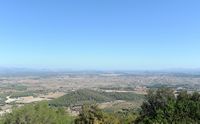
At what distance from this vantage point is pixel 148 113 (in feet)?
138

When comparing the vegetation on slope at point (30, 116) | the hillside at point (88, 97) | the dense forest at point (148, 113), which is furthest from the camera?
the hillside at point (88, 97)

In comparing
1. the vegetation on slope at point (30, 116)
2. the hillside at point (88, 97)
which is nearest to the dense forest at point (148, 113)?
the vegetation on slope at point (30, 116)

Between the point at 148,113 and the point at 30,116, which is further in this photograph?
the point at 148,113

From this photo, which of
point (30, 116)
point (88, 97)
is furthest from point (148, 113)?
point (88, 97)

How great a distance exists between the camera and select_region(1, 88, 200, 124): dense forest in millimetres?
33938

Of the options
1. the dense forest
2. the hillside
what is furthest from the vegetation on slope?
the hillside

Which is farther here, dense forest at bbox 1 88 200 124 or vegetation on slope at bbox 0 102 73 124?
vegetation on slope at bbox 0 102 73 124

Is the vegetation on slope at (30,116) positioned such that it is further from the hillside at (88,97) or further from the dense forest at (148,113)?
the hillside at (88,97)

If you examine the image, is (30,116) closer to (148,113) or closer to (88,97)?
(148,113)

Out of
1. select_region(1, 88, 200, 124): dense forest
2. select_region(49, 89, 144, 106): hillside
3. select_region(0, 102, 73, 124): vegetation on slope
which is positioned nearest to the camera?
select_region(1, 88, 200, 124): dense forest

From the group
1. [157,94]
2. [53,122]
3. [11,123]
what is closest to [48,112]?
[53,122]

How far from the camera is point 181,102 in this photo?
39.6 metres

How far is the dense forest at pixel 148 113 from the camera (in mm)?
33938

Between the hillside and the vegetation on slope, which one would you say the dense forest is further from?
the hillside
